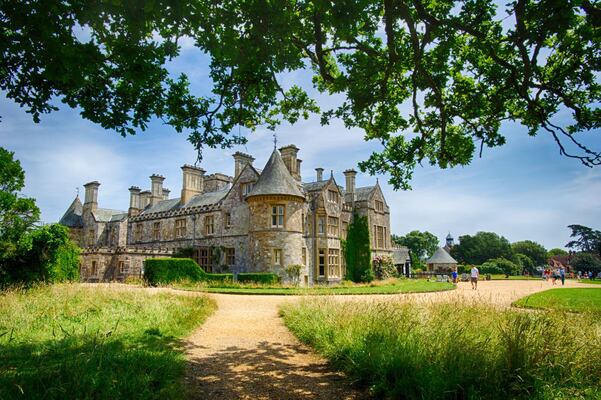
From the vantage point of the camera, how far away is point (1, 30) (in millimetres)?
5027

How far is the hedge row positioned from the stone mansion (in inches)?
66.8

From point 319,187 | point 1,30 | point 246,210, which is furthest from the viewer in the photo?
point 319,187

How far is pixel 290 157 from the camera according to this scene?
31.5 metres

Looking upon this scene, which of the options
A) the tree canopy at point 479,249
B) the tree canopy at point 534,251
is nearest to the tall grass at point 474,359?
the tree canopy at point 479,249

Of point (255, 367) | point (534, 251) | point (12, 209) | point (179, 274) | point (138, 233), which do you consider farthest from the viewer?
point (534, 251)

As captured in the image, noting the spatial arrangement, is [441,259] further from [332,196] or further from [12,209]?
[12,209]

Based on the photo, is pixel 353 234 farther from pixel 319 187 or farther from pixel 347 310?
pixel 347 310

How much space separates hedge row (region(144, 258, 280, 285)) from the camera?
975 inches

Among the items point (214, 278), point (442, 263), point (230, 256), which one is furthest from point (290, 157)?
point (442, 263)

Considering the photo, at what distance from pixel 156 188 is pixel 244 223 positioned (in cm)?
1546

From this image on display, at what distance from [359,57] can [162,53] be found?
13.4 feet

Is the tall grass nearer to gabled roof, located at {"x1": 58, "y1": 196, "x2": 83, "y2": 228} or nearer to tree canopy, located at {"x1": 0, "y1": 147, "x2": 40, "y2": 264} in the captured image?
tree canopy, located at {"x1": 0, "y1": 147, "x2": 40, "y2": 264}

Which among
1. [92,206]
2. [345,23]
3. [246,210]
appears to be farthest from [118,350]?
[92,206]

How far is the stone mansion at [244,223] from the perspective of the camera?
2802 centimetres
